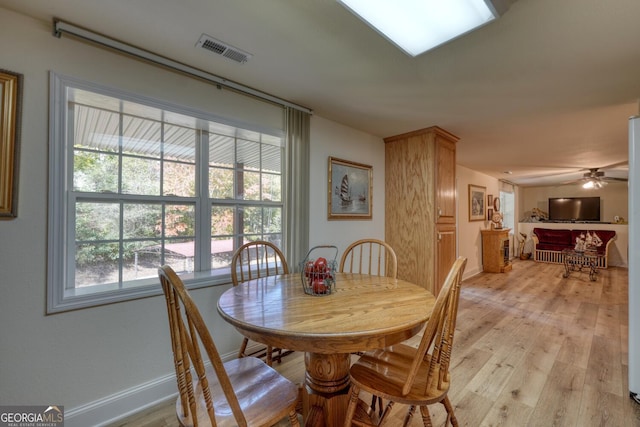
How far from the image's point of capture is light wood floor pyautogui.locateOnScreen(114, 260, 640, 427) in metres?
1.65

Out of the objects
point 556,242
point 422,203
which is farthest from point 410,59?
point 556,242

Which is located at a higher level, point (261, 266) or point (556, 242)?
point (261, 266)

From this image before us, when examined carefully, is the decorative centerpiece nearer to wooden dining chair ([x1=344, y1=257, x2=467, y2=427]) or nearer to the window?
wooden dining chair ([x1=344, y1=257, x2=467, y2=427])

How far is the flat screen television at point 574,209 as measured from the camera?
7.23m

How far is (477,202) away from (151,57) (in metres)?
6.00

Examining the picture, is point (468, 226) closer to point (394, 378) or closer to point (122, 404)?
point (394, 378)

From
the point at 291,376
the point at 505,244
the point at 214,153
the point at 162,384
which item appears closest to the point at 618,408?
the point at 291,376

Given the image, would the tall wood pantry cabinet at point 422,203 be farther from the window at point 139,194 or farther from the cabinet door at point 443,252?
the window at point 139,194

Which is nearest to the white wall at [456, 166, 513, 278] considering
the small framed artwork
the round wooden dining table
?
the small framed artwork

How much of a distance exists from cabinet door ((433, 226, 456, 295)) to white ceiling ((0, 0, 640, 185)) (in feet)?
4.05

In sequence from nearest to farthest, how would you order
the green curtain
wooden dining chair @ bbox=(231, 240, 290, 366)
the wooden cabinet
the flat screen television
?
wooden dining chair @ bbox=(231, 240, 290, 366), the green curtain, the wooden cabinet, the flat screen television

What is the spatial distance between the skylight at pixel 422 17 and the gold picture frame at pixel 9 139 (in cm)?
166

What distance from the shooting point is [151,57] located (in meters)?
1.72

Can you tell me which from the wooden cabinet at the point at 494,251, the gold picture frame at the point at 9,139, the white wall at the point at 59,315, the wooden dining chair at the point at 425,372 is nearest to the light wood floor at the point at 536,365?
the white wall at the point at 59,315
